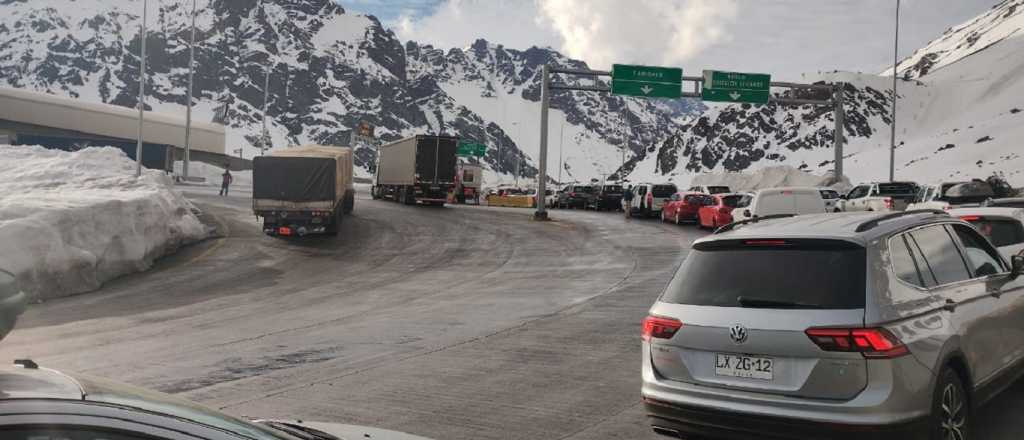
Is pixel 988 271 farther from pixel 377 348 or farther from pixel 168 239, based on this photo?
pixel 168 239

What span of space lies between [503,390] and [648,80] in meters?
33.5

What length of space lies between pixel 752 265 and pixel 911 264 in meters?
0.98

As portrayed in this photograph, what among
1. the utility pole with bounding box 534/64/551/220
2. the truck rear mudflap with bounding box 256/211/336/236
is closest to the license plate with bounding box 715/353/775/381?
the truck rear mudflap with bounding box 256/211/336/236

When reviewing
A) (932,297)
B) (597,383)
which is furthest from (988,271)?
(597,383)

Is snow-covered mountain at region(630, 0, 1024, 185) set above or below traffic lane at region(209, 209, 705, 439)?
above

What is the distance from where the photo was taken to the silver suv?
4.31 m

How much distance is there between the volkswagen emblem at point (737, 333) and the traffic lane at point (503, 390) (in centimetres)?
156

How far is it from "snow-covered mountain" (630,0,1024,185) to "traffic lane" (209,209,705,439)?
67416 mm

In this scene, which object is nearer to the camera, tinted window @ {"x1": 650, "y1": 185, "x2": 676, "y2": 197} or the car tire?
the car tire

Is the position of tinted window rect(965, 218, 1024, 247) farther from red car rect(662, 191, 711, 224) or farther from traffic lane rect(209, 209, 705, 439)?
red car rect(662, 191, 711, 224)

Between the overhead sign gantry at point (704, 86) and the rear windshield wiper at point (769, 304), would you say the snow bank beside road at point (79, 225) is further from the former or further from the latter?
the overhead sign gantry at point (704, 86)

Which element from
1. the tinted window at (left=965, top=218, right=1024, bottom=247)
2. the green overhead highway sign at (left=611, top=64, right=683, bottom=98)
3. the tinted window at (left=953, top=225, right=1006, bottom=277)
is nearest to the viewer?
the tinted window at (left=953, top=225, right=1006, bottom=277)

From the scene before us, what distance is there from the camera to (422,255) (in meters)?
22.2

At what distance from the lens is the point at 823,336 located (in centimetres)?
437
